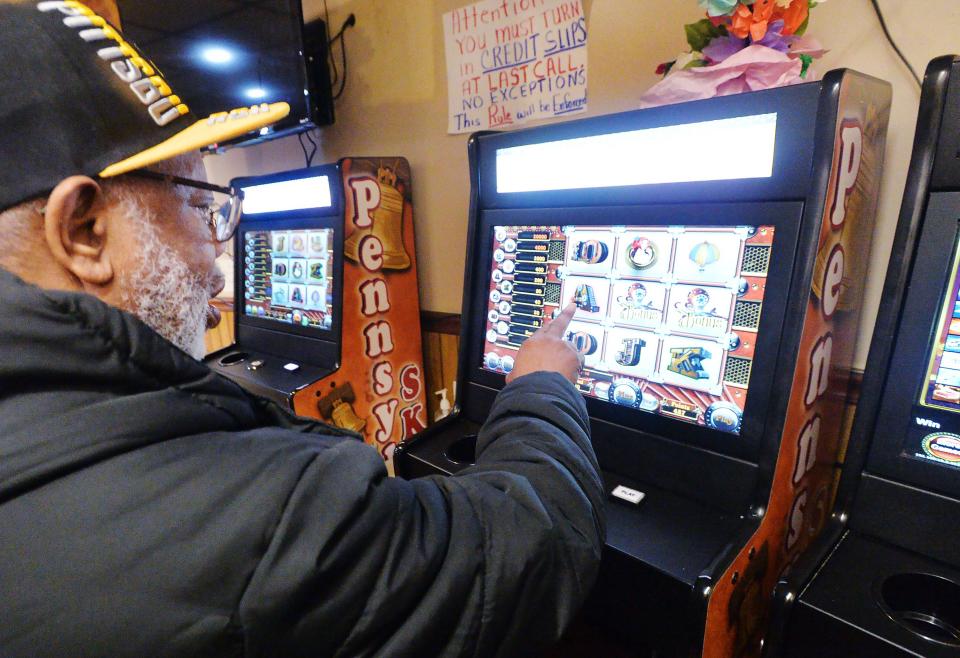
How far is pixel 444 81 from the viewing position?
213 cm

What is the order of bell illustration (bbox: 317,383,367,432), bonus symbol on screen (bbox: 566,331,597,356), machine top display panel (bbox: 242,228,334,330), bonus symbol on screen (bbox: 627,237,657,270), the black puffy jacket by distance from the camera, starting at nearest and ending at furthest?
the black puffy jacket
bonus symbol on screen (bbox: 627,237,657,270)
bonus symbol on screen (bbox: 566,331,597,356)
bell illustration (bbox: 317,383,367,432)
machine top display panel (bbox: 242,228,334,330)

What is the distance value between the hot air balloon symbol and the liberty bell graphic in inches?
51.6

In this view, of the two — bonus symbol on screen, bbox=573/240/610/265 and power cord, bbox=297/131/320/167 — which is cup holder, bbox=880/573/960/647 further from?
power cord, bbox=297/131/320/167

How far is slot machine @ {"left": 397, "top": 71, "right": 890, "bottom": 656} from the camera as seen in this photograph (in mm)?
901

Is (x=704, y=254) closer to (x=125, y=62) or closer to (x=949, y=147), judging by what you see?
(x=949, y=147)

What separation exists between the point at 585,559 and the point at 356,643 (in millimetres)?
320

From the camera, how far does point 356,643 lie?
23.0 inches

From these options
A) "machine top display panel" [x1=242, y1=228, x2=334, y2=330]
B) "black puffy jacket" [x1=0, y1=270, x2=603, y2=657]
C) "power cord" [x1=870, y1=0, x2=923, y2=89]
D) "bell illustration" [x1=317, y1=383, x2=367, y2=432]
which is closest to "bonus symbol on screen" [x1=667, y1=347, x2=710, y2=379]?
"black puffy jacket" [x1=0, y1=270, x2=603, y2=657]

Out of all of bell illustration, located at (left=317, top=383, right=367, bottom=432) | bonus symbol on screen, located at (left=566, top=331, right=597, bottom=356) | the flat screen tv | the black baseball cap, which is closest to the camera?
the black baseball cap

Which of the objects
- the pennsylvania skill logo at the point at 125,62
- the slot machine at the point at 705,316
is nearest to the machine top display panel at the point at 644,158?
the slot machine at the point at 705,316

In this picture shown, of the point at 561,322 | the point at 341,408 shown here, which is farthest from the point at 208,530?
the point at 341,408

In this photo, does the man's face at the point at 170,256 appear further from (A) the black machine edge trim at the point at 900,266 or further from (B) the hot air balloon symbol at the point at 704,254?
(A) the black machine edge trim at the point at 900,266

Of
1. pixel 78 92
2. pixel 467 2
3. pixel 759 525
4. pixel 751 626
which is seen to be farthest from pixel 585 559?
pixel 467 2

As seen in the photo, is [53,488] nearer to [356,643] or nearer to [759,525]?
[356,643]
